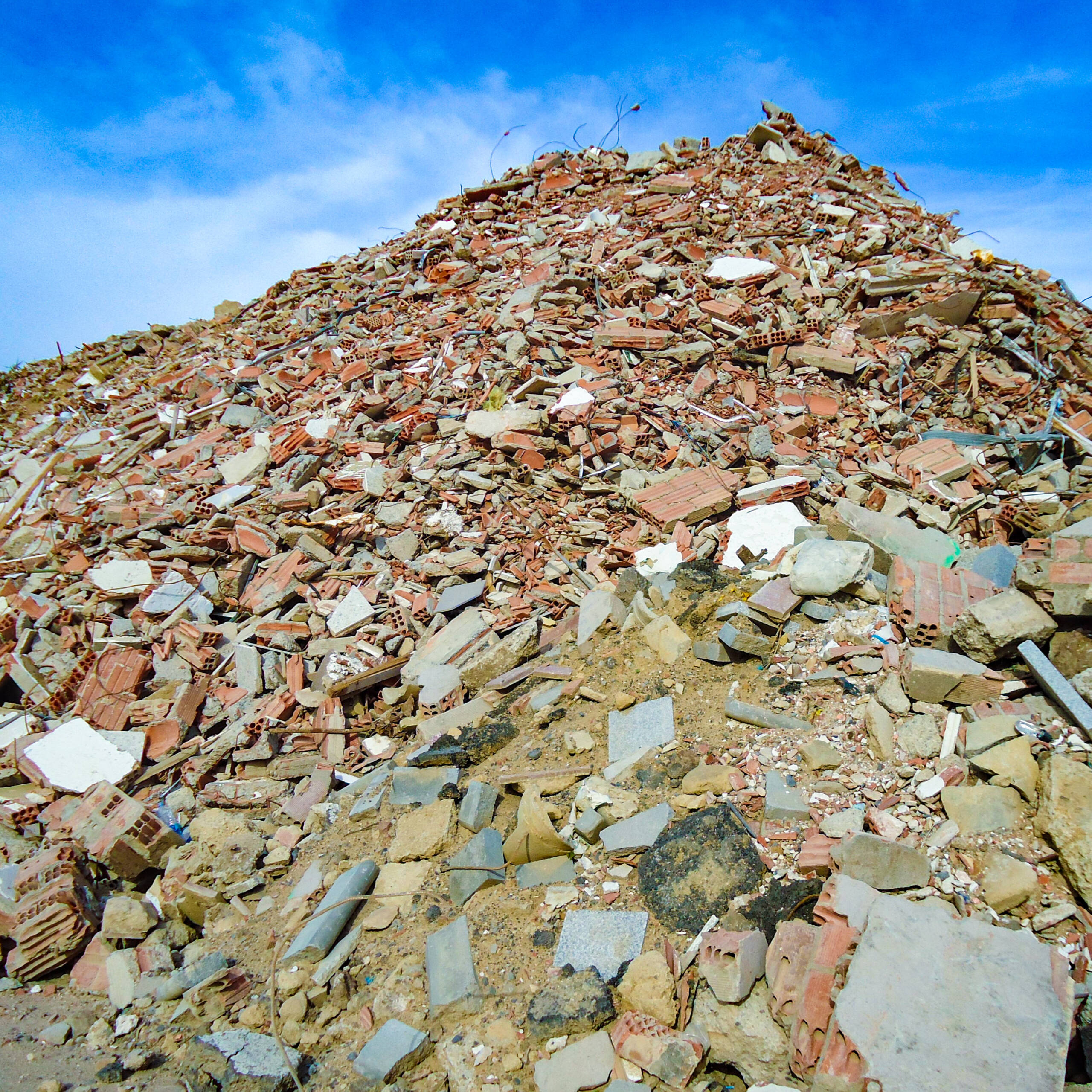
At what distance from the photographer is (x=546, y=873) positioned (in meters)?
3.33

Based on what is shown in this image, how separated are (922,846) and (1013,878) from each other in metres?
0.34

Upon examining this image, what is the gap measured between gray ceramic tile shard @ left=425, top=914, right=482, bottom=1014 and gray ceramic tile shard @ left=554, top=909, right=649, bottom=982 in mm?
406

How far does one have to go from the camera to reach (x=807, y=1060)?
2.22m

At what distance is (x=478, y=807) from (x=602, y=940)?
3.58 feet

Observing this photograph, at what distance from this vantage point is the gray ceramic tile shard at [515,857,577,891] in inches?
129

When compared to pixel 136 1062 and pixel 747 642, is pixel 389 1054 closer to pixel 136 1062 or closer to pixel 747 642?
pixel 136 1062

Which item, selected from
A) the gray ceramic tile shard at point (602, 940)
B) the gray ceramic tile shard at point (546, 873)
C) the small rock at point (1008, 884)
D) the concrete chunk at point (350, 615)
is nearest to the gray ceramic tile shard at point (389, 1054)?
the gray ceramic tile shard at point (602, 940)

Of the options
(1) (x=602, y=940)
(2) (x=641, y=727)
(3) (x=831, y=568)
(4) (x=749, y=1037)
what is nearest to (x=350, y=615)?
(2) (x=641, y=727)

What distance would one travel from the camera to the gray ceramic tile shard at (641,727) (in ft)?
12.7

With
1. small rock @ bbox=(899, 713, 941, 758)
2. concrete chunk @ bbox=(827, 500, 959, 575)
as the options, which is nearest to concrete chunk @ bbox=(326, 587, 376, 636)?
concrete chunk @ bbox=(827, 500, 959, 575)

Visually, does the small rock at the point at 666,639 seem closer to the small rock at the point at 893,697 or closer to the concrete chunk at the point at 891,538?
the small rock at the point at 893,697

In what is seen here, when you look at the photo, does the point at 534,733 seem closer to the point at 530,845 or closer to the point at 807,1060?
the point at 530,845

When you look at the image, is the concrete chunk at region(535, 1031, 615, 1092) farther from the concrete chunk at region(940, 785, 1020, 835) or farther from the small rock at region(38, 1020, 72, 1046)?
the small rock at region(38, 1020, 72, 1046)

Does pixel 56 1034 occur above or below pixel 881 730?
below
